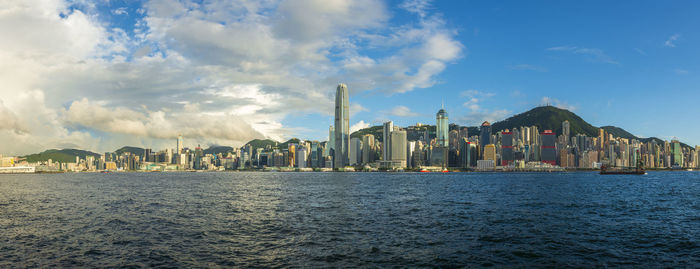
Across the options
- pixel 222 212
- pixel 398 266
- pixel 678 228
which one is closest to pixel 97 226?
pixel 222 212

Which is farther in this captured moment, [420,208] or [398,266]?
[420,208]

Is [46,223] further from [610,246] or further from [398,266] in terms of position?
[610,246]

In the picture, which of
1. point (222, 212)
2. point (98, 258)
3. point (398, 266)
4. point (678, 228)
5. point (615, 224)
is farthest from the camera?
point (222, 212)

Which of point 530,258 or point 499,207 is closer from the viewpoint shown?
point 530,258

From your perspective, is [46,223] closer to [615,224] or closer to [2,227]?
[2,227]

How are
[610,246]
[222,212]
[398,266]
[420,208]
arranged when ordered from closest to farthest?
[398,266]
[610,246]
[222,212]
[420,208]

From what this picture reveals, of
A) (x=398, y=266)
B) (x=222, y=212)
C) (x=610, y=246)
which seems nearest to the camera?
(x=398, y=266)

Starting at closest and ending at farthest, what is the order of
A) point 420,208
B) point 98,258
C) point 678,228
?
point 98,258 → point 678,228 → point 420,208

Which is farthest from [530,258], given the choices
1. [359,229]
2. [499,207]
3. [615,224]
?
[499,207]

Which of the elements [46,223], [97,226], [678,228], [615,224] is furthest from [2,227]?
[678,228]
